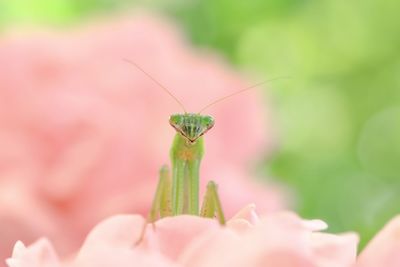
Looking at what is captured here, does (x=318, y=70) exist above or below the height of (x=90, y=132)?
above

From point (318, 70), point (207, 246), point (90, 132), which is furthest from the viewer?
point (318, 70)

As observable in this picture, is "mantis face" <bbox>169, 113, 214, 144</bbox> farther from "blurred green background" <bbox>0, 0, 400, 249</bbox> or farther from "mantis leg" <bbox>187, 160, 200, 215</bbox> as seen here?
"blurred green background" <bbox>0, 0, 400, 249</bbox>

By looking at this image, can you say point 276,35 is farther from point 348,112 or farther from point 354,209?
point 354,209

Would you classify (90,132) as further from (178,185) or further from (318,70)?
(318,70)

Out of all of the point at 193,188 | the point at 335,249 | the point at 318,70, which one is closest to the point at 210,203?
the point at 193,188

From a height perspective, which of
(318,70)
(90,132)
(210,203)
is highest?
(318,70)

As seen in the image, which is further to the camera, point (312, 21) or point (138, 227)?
point (312, 21)

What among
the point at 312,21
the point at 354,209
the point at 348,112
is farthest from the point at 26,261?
the point at 312,21

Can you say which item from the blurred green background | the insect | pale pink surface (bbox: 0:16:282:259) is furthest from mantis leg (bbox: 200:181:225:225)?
the blurred green background
